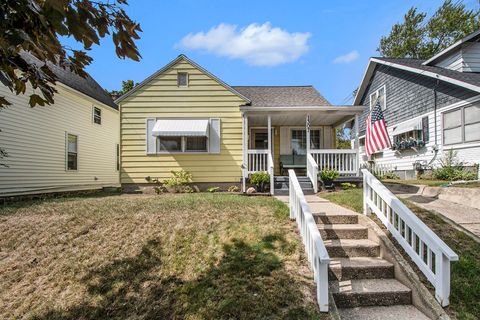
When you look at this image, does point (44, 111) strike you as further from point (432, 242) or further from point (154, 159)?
point (432, 242)

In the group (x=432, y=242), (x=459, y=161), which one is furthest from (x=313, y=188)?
(x=432, y=242)

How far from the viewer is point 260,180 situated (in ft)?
31.9

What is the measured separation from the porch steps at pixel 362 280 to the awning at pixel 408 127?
9683mm

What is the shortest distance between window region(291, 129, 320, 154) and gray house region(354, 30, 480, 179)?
3997 mm

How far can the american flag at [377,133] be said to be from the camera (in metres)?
7.68

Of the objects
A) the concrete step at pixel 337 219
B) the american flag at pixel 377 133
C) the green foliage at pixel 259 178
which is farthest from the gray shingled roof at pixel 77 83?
the american flag at pixel 377 133

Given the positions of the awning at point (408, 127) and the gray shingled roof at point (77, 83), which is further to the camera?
the awning at point (408, 127)

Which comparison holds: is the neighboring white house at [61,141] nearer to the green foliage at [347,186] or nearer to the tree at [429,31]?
the green foliage at [347,186]

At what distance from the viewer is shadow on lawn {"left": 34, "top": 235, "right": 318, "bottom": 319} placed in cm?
336

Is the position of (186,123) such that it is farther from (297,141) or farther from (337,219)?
(337,219)

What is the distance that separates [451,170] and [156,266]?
34.1 feet

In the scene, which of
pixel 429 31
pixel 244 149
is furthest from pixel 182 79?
pixel 429 31

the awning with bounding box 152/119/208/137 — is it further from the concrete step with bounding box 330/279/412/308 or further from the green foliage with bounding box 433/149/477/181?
the green foliage with bounding box 433/149/477/181

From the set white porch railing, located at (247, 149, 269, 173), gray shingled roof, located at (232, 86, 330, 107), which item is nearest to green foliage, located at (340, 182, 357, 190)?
white porch railing, located at (247, 149, 269, 173)
